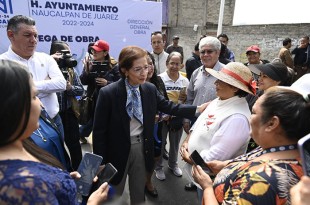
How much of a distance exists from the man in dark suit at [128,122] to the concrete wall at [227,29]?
1054 centimetres

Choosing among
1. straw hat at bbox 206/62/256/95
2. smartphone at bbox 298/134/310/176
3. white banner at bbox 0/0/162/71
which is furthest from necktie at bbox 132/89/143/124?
white banner at bbox 0/0/162/71

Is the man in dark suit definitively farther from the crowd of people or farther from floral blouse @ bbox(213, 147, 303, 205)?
floral blouse @ bbox(213, 147, 303, 205)

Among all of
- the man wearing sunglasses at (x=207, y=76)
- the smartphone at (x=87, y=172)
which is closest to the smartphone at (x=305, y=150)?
the smartphone at (x=87, y=172)

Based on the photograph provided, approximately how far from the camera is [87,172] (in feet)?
4.43

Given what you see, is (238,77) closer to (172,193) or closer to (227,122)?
(227,122)

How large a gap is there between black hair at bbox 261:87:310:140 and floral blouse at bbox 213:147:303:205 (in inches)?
5.3

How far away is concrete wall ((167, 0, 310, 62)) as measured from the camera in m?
11.0

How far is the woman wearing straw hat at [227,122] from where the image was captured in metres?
1.67

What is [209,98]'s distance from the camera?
281 cm

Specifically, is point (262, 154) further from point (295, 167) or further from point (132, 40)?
point (132, 40)

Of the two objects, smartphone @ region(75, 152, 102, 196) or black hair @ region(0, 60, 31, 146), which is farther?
smartphone @ region(75, 152, 102, 196)

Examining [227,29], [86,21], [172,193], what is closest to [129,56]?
[172,193]

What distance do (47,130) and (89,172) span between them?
0.52 metres

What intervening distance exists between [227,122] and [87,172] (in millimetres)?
986
